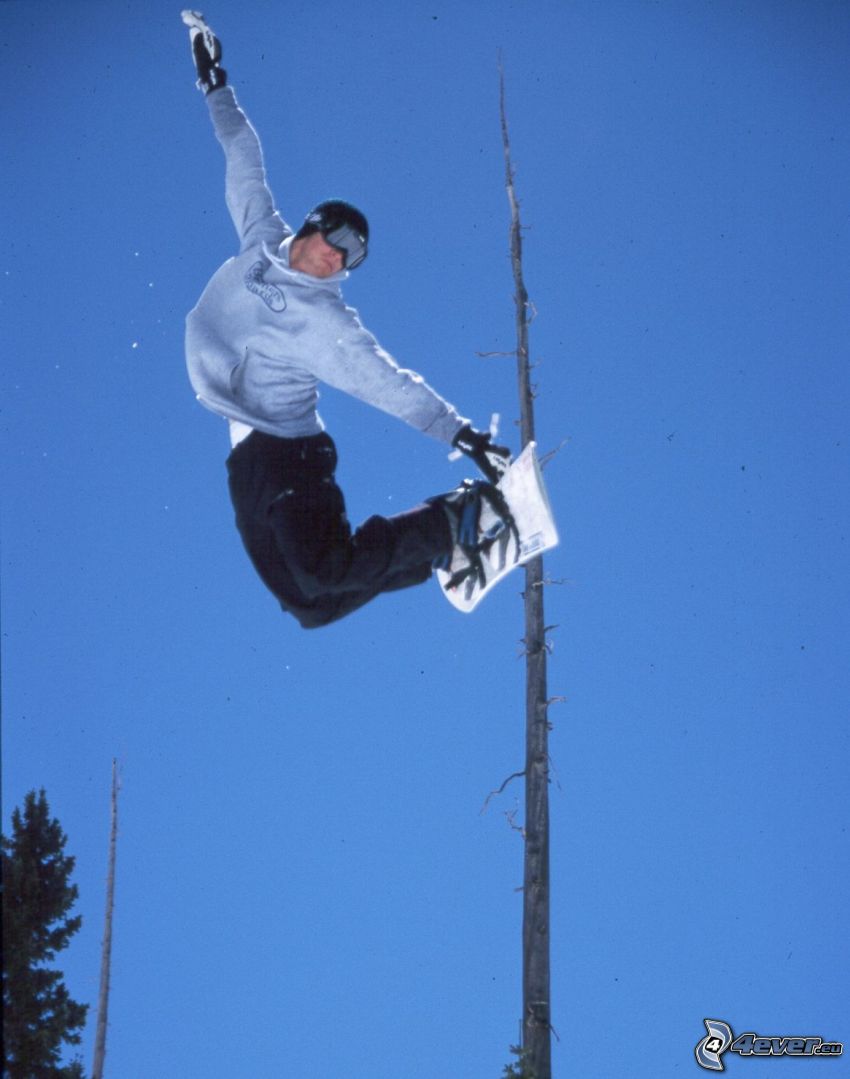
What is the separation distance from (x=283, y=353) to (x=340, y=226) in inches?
24.1

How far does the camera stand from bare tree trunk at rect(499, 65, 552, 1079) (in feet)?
24.0

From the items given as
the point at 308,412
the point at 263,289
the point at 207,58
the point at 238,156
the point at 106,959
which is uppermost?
the point at 207,58

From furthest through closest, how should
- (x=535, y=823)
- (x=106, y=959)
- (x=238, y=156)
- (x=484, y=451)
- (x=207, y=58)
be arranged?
(x=106, y=959) → (x=535, y=823) → (x=207, y=58) → (x=238, y=156) → (x=484, y=451)

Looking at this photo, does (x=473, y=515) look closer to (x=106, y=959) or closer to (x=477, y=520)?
(x=477, y=520)

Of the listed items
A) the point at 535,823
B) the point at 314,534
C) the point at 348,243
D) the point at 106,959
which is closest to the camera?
the point at 314,534

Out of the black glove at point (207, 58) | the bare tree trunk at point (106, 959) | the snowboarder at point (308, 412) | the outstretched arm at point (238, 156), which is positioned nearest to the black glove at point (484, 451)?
the snowboarder at point (308, 412)

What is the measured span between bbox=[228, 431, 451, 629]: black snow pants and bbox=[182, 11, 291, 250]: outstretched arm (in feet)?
3.53

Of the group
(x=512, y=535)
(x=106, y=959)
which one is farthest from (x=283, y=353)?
(x=106, y=959)

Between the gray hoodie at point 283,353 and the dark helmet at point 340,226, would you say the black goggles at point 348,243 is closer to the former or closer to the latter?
the dark helmet at point 340,226

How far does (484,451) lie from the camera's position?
4.28m

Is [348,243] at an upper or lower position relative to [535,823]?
upper

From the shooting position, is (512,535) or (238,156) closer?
Answer: (512,535)

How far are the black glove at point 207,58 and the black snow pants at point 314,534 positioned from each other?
2056mm

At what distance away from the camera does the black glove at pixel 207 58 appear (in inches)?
192
